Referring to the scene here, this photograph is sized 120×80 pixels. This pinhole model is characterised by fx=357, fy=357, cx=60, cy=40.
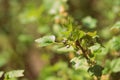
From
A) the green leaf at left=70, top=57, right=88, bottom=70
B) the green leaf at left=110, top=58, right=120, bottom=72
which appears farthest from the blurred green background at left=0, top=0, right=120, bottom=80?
the green leaf at left=70, top=57, right=88, bottom=70

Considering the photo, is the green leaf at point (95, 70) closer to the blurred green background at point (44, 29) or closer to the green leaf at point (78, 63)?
the green leaf at point (78, 63)

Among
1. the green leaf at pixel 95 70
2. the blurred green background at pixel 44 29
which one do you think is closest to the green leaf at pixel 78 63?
the green leaf at pixel 95 70

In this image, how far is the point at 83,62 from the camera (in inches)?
51.7

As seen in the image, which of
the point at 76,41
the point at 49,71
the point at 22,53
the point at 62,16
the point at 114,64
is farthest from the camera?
the point at 22,53

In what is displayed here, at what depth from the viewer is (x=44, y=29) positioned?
2674mm

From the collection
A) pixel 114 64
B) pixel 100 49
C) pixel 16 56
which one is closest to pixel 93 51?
pixel 100 49

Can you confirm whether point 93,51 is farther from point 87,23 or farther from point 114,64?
point 87,23

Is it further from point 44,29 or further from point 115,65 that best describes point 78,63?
point 44,29

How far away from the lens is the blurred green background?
2123 mm

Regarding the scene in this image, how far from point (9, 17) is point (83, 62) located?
7.34 ft

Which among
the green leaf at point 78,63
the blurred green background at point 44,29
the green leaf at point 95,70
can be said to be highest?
the blurred green background at point 44,29

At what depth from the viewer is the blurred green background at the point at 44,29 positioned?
6.97 feet

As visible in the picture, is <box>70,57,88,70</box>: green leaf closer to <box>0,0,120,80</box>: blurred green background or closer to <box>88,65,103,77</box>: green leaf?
Result: <box>88,65,103,77</box>: green leaf

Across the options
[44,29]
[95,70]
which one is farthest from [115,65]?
[44,29]
